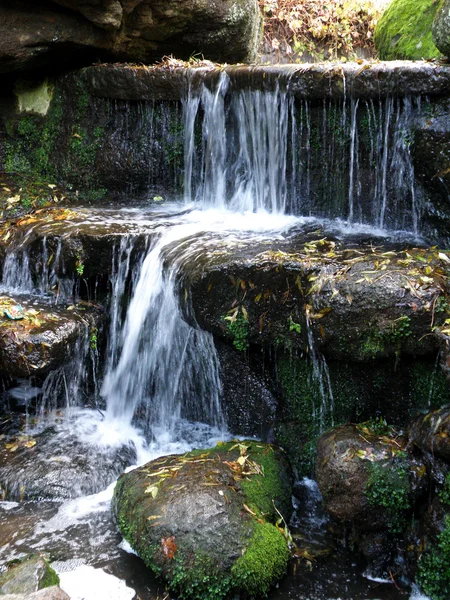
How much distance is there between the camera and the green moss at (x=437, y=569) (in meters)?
3.84

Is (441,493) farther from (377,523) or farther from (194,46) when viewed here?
(194,46)

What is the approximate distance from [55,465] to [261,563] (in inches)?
85.1

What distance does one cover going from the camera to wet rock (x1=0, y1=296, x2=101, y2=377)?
550 cm

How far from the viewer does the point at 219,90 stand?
7148 millimetres

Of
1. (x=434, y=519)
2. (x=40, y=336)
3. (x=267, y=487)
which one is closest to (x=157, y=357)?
(x=40, y=336)

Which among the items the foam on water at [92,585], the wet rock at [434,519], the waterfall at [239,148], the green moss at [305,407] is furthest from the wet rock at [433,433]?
the waterfall at [239,148]

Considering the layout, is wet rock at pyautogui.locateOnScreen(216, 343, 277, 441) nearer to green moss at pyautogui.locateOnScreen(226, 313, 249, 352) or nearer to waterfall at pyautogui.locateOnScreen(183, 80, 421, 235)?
green moss at pyautogui.locateOnScreen(226, 313, 249, 352)

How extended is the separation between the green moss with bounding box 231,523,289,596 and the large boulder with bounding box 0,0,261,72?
628 centimetres

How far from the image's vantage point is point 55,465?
5.26 meters

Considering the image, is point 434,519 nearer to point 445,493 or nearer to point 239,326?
point 445,493

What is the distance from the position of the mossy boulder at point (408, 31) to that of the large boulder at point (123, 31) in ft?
6.50

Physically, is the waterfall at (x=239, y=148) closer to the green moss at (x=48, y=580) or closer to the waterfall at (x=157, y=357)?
the waterfall at (x=157, y=357)

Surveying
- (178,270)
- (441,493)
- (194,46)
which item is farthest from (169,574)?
(194,46)

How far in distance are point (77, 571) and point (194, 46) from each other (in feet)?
23.3
